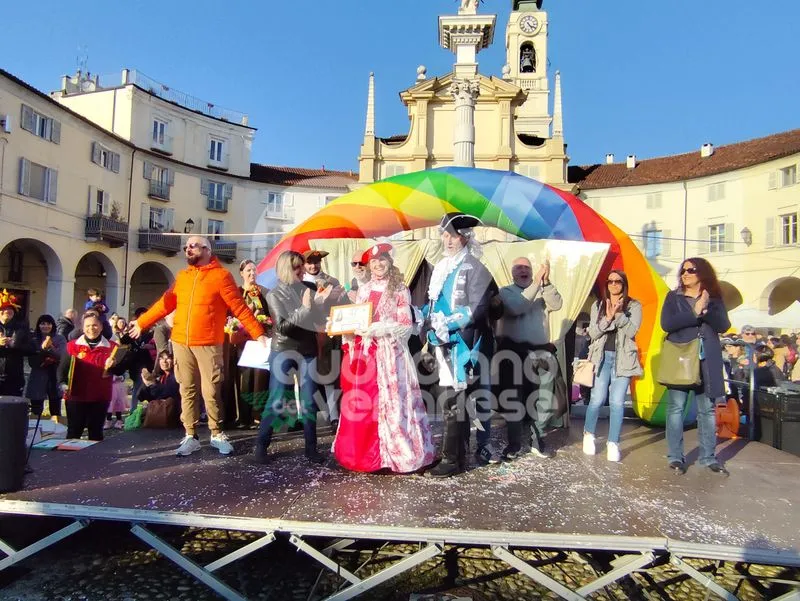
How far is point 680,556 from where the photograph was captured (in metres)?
2.78

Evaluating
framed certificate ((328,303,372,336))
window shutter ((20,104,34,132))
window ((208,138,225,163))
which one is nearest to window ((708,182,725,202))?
window ((208,138,225,163))

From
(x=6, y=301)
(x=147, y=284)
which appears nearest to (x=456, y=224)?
(x=6, y=301)

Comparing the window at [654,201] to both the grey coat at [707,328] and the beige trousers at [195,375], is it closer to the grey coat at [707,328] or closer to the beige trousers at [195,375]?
the grey coat at [707,328]

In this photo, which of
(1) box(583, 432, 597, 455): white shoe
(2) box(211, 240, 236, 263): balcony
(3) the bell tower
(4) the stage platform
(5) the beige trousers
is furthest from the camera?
(3) the bell tower

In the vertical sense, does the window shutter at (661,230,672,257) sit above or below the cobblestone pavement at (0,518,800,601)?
above

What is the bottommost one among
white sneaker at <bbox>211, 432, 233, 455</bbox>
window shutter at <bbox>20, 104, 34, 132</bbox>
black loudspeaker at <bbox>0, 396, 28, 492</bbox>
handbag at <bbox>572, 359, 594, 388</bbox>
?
white sneaker at <bbox>211, 432, 233, 455</bbox>

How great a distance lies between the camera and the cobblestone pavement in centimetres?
322

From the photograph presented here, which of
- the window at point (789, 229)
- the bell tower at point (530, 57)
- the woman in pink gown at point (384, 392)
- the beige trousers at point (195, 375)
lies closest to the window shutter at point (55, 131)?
the beige trousers at point (195, 375)

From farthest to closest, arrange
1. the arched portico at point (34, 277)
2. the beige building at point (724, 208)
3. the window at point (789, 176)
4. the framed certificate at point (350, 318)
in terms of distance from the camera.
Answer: the beige building at point (724, 208) < the window at point (789, 176) < the arched portico at point (34, 277) < the framed certificate at point (350, 318)

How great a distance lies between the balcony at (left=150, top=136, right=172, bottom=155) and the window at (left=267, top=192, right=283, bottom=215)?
674 centimetres

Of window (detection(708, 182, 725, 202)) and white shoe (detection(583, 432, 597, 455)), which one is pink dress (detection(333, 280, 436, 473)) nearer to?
white shoe (detection(583, 432, 597, 455))

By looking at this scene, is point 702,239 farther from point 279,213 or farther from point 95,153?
point 95,153

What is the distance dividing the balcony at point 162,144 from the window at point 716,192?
102 ft

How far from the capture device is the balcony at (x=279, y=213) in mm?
34094
